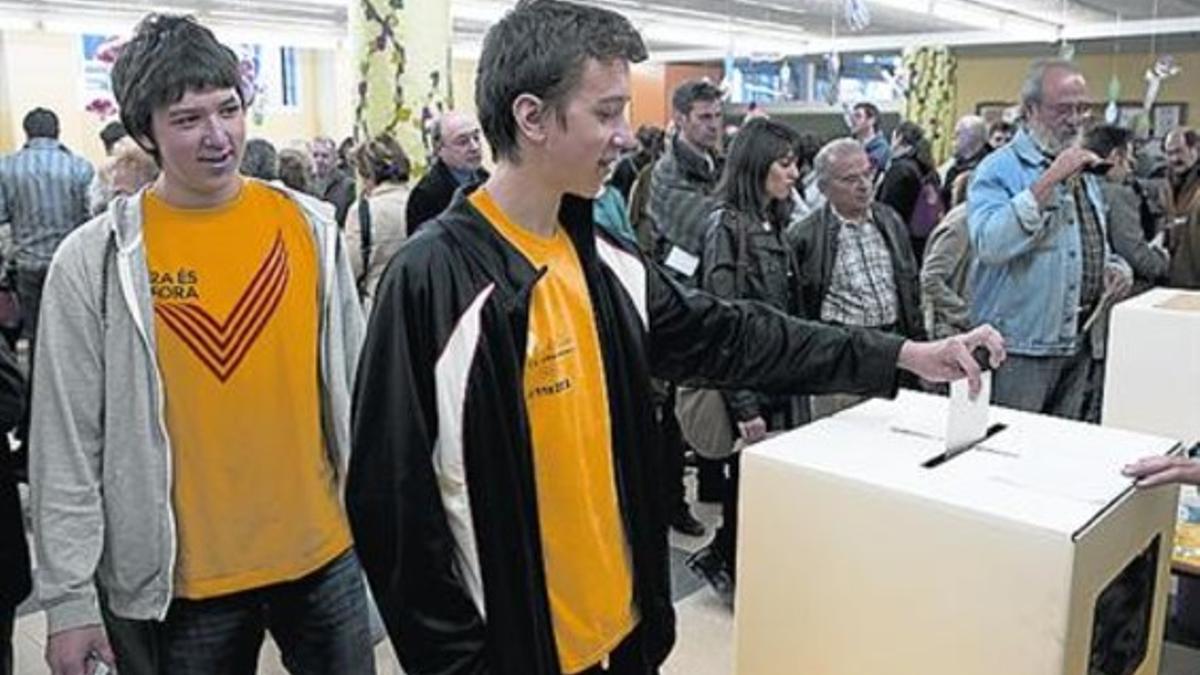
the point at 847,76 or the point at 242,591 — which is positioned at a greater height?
the point at 847,76

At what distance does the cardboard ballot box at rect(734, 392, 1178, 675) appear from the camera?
984 mm

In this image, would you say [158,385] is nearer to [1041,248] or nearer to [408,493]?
[408,493]

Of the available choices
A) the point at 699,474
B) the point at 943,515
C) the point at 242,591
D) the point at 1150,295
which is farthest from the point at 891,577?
the point at 699,474

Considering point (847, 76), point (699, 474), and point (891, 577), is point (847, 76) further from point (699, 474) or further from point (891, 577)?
point (891, 577)

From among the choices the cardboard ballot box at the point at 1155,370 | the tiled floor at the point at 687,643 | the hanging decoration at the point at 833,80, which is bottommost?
the tiled floor at the point at 687,643

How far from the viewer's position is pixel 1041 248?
2.73m

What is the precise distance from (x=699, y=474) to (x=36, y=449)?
113 inches

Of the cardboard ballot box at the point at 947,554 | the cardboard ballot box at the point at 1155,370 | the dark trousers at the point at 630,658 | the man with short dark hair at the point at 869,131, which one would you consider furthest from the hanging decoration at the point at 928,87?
the dark trousers at the point at 630,658

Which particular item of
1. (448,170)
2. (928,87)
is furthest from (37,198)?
(928,87)

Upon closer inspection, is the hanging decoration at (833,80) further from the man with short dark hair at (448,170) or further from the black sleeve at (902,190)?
the man with short dark hair at (448,170)

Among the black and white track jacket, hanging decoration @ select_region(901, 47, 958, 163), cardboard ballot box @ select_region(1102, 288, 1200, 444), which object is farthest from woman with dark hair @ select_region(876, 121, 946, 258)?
hanging decoration @ select_region(901, 47, 958, 163)

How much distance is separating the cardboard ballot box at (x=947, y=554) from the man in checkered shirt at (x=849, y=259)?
1578mm

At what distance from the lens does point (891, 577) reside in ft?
3.52

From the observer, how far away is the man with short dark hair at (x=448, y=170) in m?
3.29
